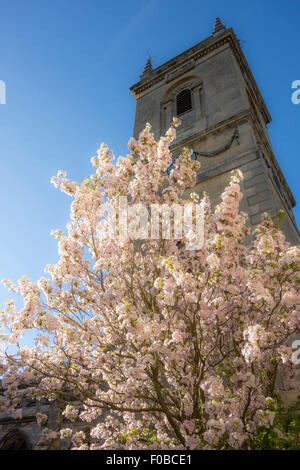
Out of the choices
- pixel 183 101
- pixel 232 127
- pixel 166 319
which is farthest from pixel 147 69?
pixel 166 319

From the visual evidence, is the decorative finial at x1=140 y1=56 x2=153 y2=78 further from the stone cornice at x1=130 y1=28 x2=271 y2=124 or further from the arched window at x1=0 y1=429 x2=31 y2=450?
the arched window at x1=0 y1=429 x2=31 y2=450

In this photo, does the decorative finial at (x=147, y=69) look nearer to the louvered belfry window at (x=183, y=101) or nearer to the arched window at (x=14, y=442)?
the louvered belfry window at (x=183, y=101)

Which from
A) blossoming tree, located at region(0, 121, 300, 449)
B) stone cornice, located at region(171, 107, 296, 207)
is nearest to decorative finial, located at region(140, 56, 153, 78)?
stone cornice, located at region(171, 107, 296, 207)

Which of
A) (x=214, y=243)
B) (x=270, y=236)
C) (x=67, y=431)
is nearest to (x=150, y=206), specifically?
(x=214, y=243)

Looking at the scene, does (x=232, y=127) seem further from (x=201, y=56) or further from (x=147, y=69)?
(x=147, y=69)

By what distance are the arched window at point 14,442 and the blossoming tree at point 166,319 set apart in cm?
311

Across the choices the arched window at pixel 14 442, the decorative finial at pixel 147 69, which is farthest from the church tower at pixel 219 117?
the arched window at pixel 14 442

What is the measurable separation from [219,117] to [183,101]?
16.2ft

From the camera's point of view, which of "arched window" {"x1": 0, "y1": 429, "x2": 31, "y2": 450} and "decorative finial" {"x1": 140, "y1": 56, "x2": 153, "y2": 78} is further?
"decorative finial" {"x1": 140, "y1": 56, "x2": 153, "y2": 78}

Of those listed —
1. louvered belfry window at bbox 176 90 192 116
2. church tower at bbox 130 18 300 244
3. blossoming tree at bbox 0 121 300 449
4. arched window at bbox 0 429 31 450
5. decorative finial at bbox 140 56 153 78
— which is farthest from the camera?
Answer: decorative finial at bbox 140 56 153 78

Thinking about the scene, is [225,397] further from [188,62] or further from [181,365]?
[188,62]

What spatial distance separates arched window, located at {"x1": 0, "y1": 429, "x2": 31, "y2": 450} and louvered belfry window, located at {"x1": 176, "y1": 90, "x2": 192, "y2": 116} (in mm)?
18044

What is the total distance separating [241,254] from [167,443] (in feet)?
14.3

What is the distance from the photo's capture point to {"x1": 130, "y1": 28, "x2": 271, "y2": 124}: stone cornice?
814 inches
